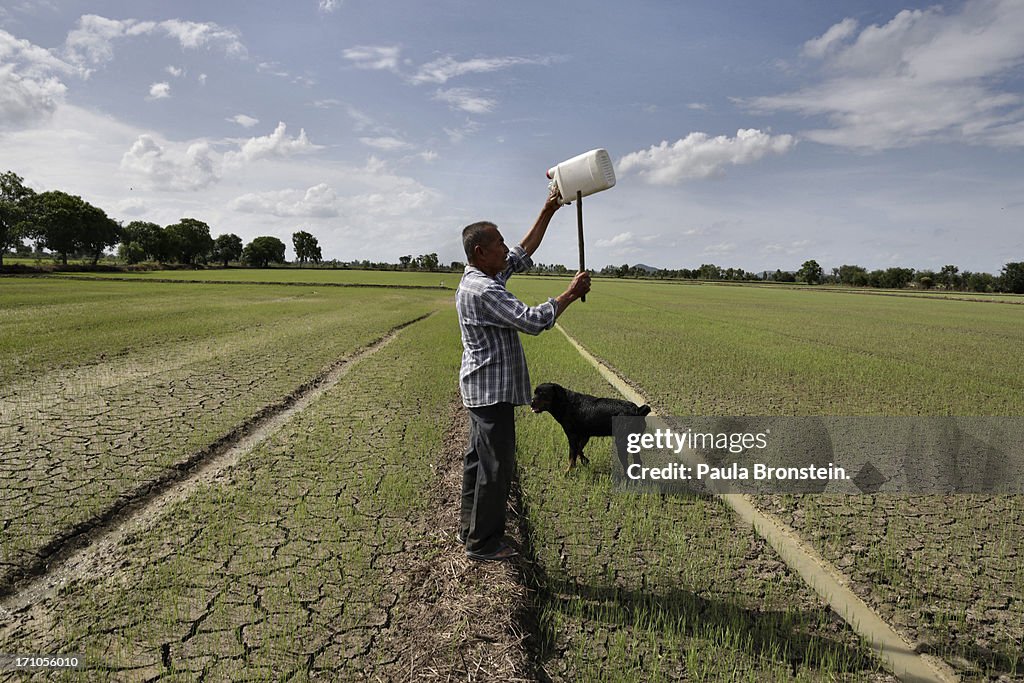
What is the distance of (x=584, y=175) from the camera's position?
4336 mm

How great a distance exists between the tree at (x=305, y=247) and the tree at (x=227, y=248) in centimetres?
1910

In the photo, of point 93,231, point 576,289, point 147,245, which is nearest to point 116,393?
point 576,289

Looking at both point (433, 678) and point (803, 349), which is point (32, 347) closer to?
point (433, 678)

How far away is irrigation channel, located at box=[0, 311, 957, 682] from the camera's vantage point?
3301 mm

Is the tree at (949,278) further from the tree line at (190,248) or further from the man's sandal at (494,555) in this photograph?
the man's sandal at (494,555)

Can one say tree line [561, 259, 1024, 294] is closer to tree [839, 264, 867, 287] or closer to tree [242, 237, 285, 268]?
tree [839, 264, 867, 287]

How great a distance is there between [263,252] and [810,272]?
126286 mm

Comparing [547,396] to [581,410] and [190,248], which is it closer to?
[581,410]

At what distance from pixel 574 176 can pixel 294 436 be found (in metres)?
5.11

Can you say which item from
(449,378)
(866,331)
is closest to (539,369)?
(449,378)

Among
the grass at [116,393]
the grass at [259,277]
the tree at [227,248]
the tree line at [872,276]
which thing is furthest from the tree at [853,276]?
the tree at [227,248]

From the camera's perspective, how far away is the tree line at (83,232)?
64250 mm

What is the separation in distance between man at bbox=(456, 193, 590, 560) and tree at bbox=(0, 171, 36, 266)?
2832 inches

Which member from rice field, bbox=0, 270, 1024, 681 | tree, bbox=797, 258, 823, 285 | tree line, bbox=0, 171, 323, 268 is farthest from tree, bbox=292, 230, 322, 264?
rice field, bbox=0, 270, 1024, 681
